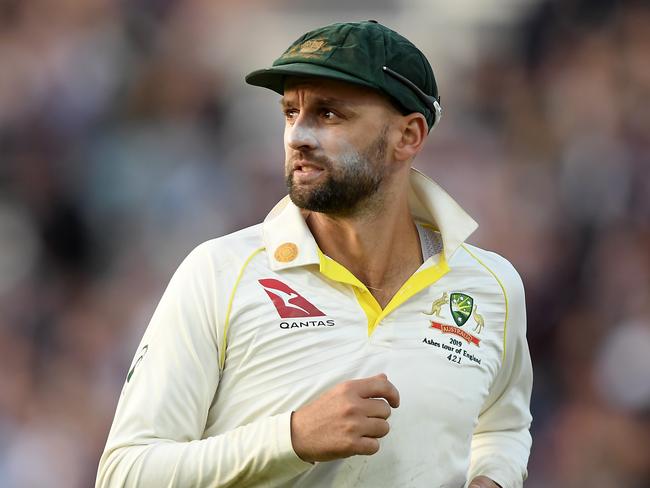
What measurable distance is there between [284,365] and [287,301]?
0.15 metres

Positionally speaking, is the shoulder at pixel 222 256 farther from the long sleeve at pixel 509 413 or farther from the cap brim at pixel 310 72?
the long sleeve at pixel 509 413

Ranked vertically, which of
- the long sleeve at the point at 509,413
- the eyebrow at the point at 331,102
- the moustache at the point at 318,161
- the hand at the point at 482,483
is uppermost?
the eyebrow at the point at 331,102

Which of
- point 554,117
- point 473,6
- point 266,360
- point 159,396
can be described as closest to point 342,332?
point 266,360

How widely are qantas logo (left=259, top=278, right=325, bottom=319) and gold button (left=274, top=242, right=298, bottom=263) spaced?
66 mm

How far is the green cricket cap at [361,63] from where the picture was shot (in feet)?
8.99

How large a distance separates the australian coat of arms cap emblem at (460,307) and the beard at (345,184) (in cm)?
34

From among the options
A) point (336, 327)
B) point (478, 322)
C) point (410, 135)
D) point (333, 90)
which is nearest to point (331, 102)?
point (333, 90)

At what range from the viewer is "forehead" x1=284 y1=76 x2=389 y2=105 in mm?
2795

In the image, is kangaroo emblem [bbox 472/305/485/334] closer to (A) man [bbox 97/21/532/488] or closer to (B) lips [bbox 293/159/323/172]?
(A) man [bbox 97/21/532/488]

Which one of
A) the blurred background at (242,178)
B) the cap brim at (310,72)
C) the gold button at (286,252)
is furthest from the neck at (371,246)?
the blurred background at (242,178)

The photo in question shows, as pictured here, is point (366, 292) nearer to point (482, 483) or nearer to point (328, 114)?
point (328, 114)

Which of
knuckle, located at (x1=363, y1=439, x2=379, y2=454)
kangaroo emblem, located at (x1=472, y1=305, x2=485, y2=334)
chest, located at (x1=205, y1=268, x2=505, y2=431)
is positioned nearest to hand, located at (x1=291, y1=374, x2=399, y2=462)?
knuckle, located at (x1=363, y1=439, x2=379, y2=454)

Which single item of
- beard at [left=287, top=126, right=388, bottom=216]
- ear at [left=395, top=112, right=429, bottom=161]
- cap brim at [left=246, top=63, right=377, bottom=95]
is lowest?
beard at [left=287, top=126, right=388, bottom=216]

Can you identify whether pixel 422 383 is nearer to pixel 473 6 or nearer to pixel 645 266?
pixel 645 266
